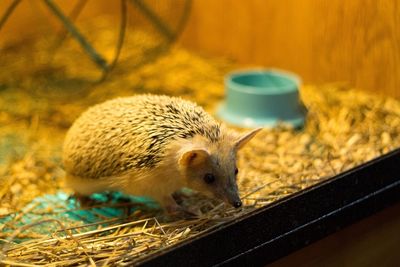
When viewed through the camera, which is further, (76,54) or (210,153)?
(76,54)

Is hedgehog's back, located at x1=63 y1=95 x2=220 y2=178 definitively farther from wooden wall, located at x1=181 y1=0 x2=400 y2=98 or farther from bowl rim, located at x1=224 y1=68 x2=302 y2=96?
wooden wall, located at x1=181 y1=0 x2=400 y2=98

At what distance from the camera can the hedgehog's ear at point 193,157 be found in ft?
8.02

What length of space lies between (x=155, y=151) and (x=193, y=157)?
177mm

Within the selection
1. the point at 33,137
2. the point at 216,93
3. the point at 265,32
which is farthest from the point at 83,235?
the point at 265,32

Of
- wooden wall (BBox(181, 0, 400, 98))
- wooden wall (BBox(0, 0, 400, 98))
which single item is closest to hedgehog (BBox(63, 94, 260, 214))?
wooden wall (BBox(0, 0, 400, 98))

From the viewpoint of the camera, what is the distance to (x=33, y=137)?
12.2 feet

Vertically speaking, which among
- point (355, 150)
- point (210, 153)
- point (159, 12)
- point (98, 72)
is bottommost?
point (355, 150)

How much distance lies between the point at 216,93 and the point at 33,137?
4.46 ft

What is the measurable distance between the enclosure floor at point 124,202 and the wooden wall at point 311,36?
0.13 meters

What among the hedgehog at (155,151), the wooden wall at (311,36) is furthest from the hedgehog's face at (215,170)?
the wooden wall at (311,36)

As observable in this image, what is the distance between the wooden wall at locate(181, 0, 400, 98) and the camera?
3.70 metres

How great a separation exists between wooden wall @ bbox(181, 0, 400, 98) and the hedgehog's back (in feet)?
4.95

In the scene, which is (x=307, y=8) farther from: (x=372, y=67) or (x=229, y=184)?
(x=229, y=184)

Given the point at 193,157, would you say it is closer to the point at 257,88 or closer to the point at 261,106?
the point at 261,106
